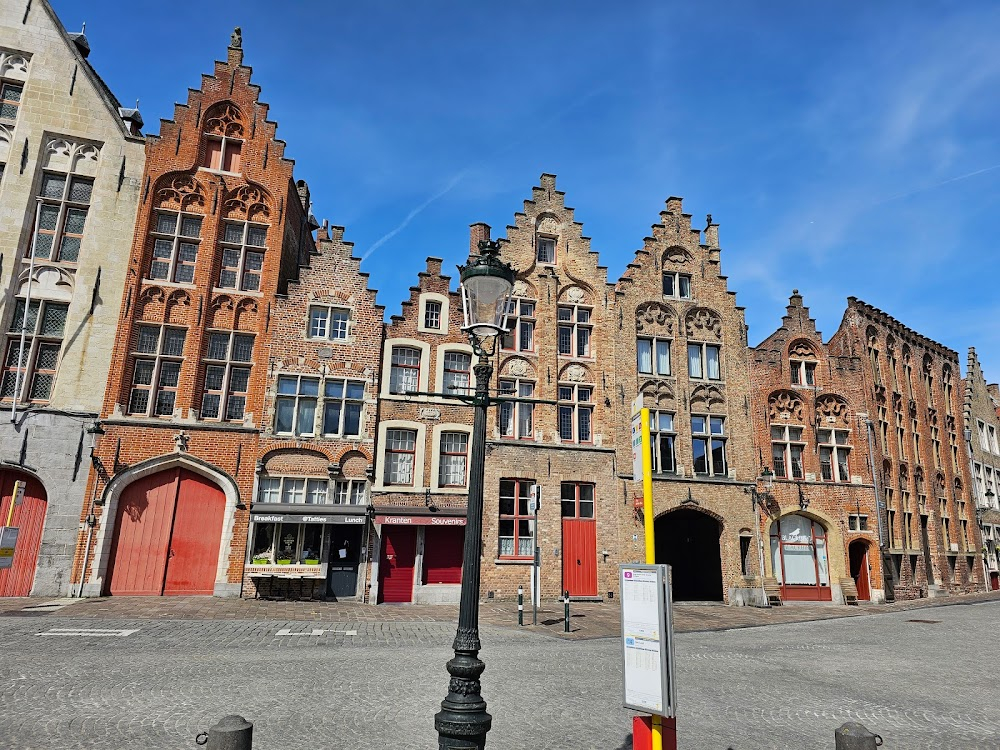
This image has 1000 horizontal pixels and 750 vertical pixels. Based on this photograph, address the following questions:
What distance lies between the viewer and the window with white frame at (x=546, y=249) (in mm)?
23875

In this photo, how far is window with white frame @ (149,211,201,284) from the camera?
2009cm

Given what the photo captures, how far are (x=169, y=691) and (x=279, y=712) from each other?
1.81m

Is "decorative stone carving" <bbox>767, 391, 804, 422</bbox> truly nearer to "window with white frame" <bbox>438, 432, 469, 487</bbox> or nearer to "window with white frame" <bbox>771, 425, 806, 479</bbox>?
"window with white frame" <bbox>771, 425, 806, 479</bbox>

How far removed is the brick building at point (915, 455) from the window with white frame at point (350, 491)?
2052 centimetres

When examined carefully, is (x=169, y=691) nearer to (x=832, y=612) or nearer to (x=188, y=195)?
(x=188, y=195)

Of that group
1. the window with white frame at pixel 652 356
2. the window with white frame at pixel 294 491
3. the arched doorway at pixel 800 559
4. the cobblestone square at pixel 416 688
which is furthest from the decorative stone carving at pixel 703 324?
the window with white frame at pixel 294 491

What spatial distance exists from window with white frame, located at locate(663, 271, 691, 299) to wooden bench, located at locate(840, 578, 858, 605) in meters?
12.2

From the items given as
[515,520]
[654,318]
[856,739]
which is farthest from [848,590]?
[856,739]

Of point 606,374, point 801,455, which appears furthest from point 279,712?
point 801,455

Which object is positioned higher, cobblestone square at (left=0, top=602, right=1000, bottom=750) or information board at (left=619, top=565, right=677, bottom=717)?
information board at (left=619, top=565, right=677, bottom=717)

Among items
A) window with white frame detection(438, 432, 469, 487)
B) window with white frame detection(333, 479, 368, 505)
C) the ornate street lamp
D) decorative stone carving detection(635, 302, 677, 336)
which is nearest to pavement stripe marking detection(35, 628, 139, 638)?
window with white frame detection(333, 479, 368, 505)

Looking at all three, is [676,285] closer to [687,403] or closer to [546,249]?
[687,403]

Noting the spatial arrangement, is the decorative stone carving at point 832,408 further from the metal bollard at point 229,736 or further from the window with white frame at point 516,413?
the metal bollard at point 229,736

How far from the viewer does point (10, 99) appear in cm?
2006
